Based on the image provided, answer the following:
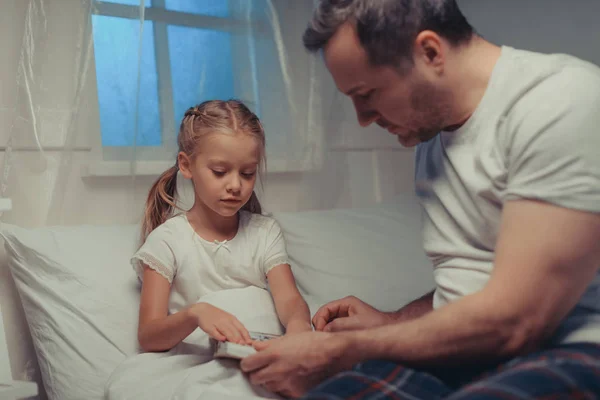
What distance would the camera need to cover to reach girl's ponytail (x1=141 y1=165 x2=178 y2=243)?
1534 millimetres

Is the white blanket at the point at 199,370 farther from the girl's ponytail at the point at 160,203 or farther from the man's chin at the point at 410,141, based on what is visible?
the man's chin at the point at 410,141

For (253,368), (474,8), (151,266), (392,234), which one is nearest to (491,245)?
(253,368)

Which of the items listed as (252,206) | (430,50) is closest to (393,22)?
(430,50)

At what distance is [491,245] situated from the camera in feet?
3.05

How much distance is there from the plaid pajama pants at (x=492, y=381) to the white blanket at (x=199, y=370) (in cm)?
20

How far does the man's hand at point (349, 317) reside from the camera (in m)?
1.12

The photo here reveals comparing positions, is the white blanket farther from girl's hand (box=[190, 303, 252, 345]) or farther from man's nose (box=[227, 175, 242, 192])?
man's nose (box=[227, 175, 242, 192])

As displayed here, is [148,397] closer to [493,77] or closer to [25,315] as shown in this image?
[25,315]

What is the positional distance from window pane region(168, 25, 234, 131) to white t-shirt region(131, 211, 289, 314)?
44cm

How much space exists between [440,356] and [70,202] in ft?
3.59

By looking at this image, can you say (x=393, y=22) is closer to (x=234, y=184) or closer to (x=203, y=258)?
(x=234, y=184)

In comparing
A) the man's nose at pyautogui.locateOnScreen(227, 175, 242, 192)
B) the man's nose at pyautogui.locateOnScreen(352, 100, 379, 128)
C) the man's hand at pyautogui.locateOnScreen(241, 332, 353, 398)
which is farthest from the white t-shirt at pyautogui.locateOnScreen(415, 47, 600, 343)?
the man's nose at pyautogui.locateOnScreen(227, 175, 242, 192)

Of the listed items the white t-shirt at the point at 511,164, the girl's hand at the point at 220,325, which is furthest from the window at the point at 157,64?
the white t-shirt at the point at 511,164

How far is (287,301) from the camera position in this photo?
1.37 metres
